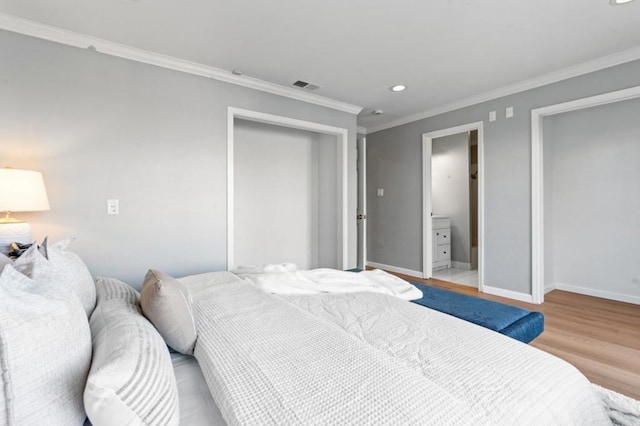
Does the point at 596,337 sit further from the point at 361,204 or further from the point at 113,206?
the point at 113,206

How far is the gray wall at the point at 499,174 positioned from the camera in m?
3.21

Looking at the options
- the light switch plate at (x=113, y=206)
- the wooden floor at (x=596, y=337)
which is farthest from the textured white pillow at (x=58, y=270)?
the wooden floor at (x=596, y=337)

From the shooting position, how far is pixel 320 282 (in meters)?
2.02

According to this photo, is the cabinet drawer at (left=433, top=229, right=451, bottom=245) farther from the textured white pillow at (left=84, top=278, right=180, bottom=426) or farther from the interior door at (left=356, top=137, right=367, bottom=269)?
the textured white pillow at (left=84, top=278, right=180, bottom=426)

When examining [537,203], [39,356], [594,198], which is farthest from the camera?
[594,198]

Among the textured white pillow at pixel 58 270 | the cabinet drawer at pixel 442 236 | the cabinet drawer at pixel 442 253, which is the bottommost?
the cabinet drawer at pixel 442 253

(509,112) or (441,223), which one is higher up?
(509,112)

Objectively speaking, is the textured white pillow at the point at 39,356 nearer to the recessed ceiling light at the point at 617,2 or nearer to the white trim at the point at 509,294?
the recessed ceiling light at the point at 617,2

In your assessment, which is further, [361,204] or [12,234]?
[361,204]

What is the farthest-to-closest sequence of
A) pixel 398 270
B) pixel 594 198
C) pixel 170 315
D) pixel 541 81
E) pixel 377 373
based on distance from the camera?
pixel 398 270 < pixel 594 198 < pixel 541 81 < pixel 170 315 < pixel 377 373

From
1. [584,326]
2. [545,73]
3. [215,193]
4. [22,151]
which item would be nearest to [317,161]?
[215,193]

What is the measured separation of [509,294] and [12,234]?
14.9 feet

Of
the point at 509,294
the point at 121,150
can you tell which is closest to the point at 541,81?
the point at 509,294

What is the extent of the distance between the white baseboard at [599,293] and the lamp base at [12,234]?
18.1ft
